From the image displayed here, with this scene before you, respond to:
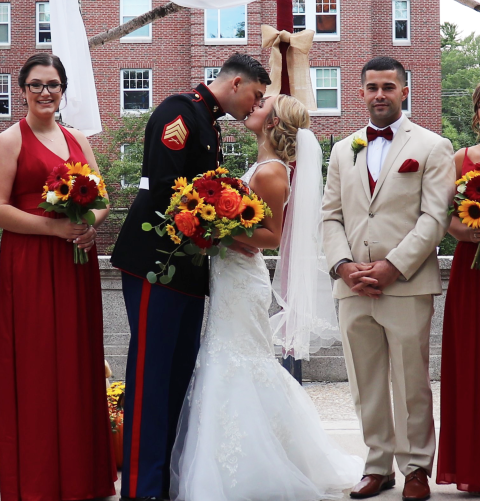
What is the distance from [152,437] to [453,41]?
185 feet

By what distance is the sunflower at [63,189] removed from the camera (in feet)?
13.9

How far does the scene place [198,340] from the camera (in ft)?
15.7

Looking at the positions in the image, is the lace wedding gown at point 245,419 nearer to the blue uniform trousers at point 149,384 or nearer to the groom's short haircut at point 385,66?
the blue uniform trousers at point 149,384

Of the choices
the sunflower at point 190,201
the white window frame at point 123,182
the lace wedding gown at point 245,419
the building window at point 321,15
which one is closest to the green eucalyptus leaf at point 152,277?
the sunflower at point 190,201

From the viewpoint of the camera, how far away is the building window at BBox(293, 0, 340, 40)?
31.5 m

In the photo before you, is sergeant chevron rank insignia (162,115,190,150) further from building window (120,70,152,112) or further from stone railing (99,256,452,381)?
building window (120,70,152,112)

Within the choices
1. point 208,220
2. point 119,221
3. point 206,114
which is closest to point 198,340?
point 208,220

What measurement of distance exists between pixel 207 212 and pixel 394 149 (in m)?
1.34

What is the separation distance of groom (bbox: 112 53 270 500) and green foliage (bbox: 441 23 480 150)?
3686cm

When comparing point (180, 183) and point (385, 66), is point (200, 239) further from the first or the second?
point (385, 66)

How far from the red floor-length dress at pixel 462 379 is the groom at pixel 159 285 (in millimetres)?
1351

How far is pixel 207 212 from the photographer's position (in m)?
4.11

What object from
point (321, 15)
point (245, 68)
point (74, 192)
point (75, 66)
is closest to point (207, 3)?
point (75, 66)

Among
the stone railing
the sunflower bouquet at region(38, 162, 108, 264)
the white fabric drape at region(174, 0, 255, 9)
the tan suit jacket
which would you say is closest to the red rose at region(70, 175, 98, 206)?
the sunflower bouquet at region(38, 162, 108, 264)
